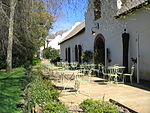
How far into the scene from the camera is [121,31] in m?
13.9

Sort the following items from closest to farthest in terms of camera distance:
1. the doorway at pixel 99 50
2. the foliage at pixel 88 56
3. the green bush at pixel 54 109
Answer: the green bush at pixel 54 109, the doorway at pixel 99 50, the foliage at pixel 88 56

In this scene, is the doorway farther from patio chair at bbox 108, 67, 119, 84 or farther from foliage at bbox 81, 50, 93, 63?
patio chair at bbox 108, 67, 119, 84

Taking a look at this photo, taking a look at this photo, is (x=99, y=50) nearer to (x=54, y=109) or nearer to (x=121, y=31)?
(x=121, y=31)

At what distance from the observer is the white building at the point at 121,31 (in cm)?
1069

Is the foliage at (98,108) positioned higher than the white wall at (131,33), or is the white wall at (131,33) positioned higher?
the white wall at (131,33)

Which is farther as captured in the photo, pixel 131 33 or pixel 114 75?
pixel 131 33

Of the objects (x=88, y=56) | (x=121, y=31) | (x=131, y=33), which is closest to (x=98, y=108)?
(x=131, y=33)

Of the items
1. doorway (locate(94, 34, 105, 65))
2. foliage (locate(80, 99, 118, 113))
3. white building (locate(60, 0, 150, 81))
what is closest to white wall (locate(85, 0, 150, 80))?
white building (locate(60, 0, 150, 81))

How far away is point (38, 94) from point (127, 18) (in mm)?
8678

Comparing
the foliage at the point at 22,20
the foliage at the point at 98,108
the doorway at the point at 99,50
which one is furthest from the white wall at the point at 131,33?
the foliage at the point at 98,108

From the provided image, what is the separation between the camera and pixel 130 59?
508 inches

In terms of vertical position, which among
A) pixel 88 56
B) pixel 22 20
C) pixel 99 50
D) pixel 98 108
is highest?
pixel 22 20

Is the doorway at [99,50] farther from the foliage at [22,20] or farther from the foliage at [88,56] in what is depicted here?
the foliage at [22,20]

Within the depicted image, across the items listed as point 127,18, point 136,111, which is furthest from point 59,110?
point 127,18
